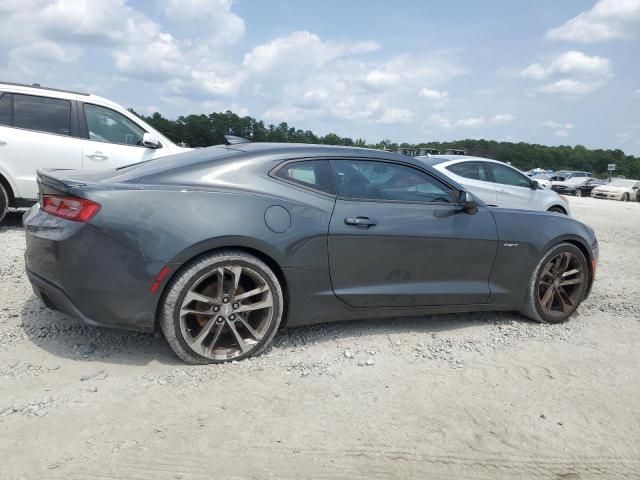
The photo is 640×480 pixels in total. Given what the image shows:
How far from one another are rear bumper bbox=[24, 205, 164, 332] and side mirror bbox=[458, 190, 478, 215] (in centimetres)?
233

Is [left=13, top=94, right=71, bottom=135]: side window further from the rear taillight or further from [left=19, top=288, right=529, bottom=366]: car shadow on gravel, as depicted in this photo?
the rear taillight

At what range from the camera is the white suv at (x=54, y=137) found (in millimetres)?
6730

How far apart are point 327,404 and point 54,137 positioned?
5588 mm

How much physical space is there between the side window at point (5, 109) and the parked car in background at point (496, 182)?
643 cm

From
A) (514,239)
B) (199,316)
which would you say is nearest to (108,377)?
(199,316)

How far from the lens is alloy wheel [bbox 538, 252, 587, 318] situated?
15.3ft

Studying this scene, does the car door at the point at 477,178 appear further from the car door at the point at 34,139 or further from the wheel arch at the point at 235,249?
the wheel arch at the point at 235,249

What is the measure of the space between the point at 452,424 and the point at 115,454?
1.71 meters

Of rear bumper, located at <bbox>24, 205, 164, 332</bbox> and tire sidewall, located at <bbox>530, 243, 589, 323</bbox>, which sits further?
tire sidewall, located at <bbox>530, 243, 589, 323</bbox>

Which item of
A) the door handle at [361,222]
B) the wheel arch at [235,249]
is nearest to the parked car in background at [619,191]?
the door handle at [361,222]

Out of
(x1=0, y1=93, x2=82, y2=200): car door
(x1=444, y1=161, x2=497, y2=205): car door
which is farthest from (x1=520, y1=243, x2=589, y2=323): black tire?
(x1=0, y1=93, x2=82, y2=200): car door

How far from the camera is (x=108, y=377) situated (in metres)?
3.25

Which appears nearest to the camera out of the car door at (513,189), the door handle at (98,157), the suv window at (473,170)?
the door handle at (98,157)

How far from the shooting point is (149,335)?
12.7 ft
